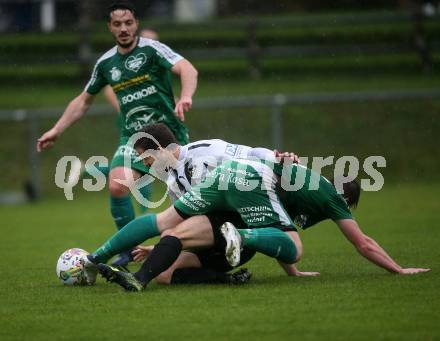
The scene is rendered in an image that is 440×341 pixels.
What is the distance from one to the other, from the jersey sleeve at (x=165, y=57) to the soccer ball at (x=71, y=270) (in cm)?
208

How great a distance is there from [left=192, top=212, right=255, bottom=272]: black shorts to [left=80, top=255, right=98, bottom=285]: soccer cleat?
0.72 meters

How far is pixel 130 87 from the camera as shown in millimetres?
8602

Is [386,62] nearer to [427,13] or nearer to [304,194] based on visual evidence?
[427,13]

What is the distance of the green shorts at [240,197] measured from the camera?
673 cm

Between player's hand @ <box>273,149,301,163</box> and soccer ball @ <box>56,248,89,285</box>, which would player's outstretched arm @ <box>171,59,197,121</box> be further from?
soccer ball @ <box>56,248,89,285</box>

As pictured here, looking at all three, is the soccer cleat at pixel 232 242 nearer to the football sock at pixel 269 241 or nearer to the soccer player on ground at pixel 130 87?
the football sock at pixel 269 241

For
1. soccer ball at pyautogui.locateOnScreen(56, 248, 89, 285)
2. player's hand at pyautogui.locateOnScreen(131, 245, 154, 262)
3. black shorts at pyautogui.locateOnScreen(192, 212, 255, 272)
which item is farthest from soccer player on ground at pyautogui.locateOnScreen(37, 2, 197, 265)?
black shorts at pyautogui.locateOnScreen(192, 212, 255, 272)

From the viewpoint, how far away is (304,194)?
22.8 ft

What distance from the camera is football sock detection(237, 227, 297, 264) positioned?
258 inches

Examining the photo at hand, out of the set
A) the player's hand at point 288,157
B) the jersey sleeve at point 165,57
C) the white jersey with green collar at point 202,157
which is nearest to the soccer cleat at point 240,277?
the white jersey with green collar at point 202,157

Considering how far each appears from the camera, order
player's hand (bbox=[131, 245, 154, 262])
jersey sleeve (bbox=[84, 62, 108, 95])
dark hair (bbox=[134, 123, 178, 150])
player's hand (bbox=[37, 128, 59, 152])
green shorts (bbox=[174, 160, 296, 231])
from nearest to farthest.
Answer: green shorts (bbox=[174, 160, 296, 231]) → dark hair (bbox=[134, 123, 178, 150]) → player's hand (bbox=[131, 245, 154, 262]) → player's hand (bbox=[37, 128, 59, 152]) → jersey sleeve (bbox=[84, 62, 108, 95])

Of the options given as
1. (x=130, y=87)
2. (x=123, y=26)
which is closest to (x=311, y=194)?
(x=130, y=87)

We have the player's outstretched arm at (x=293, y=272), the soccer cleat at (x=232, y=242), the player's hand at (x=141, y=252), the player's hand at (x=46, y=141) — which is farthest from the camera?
the player's hand at (x=46, y=141)

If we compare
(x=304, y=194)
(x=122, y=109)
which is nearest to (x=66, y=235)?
(x=122, y=109)
